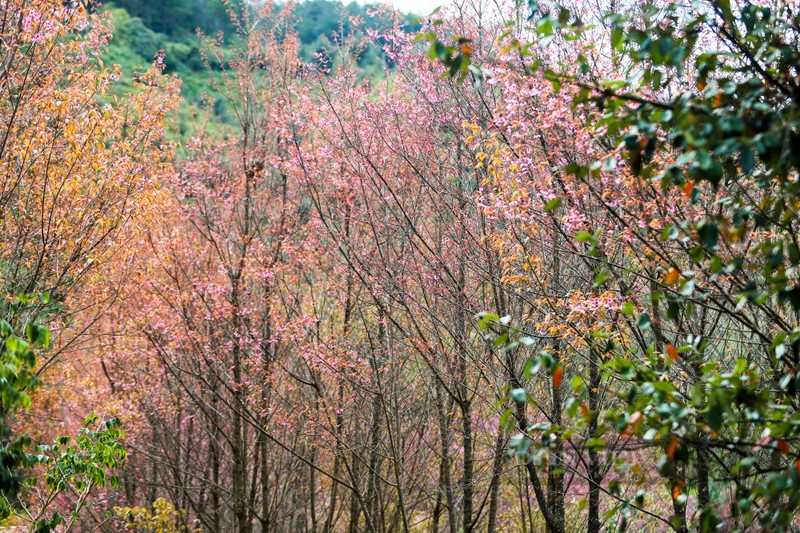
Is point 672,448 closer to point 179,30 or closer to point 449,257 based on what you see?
point 449,257

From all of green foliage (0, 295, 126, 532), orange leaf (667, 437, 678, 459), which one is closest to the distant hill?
green foliage (0, 295, 126, 532)

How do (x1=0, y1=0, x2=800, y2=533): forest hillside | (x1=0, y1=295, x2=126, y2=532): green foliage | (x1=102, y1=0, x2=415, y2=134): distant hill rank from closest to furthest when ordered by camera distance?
(x1=0, y1=0, x2=800, y2=533): forest hillside → (x1=0, y1=295, x2=126, y2=532): green foliage → (x1=102, y1=0, x2=415, y2=134): distant hill

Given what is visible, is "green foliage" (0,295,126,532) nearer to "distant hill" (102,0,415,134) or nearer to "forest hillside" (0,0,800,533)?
"forest hillside" (0,0,800,533)

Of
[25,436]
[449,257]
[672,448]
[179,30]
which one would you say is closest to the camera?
[672,448]

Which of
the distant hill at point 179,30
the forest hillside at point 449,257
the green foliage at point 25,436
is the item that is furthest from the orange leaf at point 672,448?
the distant hill at point 179,30

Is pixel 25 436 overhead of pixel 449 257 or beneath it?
beneath

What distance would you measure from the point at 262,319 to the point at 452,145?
15.3ft

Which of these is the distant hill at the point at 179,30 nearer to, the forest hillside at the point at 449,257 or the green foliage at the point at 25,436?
the forest hillside at the point at 449,257

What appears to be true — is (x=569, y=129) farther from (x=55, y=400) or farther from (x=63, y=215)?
(x=55, y=400)

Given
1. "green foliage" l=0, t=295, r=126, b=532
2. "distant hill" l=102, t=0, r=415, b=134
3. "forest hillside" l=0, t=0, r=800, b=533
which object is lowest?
"green foliage" l=0, t=295, r=126, b=532

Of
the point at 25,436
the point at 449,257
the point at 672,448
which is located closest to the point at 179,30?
the point at 449,257

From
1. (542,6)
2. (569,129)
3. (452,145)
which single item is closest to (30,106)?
(452,145)

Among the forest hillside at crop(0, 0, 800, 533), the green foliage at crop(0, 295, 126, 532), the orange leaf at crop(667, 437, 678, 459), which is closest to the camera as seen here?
the orange leaf at crop(667, 437, 678, 459)

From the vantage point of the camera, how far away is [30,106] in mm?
7348
